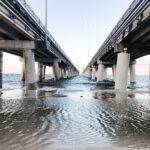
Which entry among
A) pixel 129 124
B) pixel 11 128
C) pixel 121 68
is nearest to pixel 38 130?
pixel 11 128

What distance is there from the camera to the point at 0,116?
16.7 metres

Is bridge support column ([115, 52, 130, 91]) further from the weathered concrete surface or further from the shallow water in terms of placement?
the shallow water

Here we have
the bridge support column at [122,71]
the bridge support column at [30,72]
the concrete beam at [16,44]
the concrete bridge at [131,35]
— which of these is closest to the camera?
the concrete bridge at [131,35]

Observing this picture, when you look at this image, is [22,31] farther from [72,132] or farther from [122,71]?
[72,132]

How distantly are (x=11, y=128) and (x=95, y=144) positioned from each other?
168 inches

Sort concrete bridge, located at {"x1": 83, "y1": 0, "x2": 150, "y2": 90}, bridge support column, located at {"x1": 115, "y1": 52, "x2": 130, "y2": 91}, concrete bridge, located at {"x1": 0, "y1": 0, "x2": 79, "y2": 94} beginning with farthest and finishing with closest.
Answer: bridge support column, located at {"x1": 115, "y1": 52, "x2": 130, "y2": 91}, concrete bridge, located at {"x1": 83, "y1": 0, "x2": 150, "y2": 90}, concrete bridge, located at {"x1": 0, "y1": 0, "x2": 79, "y2": 94}

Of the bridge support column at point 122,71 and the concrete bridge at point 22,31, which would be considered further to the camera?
the bridge support column at point 122,71

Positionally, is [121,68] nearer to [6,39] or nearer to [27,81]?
[27,81]

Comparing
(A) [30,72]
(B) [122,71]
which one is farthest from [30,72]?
(B) [122,71]

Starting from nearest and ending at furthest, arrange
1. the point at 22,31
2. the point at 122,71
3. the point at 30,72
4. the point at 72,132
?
1. the point at 72,132
2. the point at 22,31
3. the point at 30,72
4. the point at 122,71

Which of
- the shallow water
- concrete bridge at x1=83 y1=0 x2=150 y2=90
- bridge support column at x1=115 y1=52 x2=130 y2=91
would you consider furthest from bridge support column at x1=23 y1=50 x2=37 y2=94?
the shallow water

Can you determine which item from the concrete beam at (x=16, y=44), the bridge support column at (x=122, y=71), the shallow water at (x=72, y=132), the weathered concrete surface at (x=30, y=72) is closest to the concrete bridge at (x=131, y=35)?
the bridge support column at (x=122, y=71)

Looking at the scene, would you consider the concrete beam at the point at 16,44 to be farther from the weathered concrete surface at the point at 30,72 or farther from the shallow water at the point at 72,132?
the shallow water at the point at 72,132

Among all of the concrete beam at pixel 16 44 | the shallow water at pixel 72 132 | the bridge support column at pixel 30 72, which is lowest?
the shallow water at pixel 72 132
